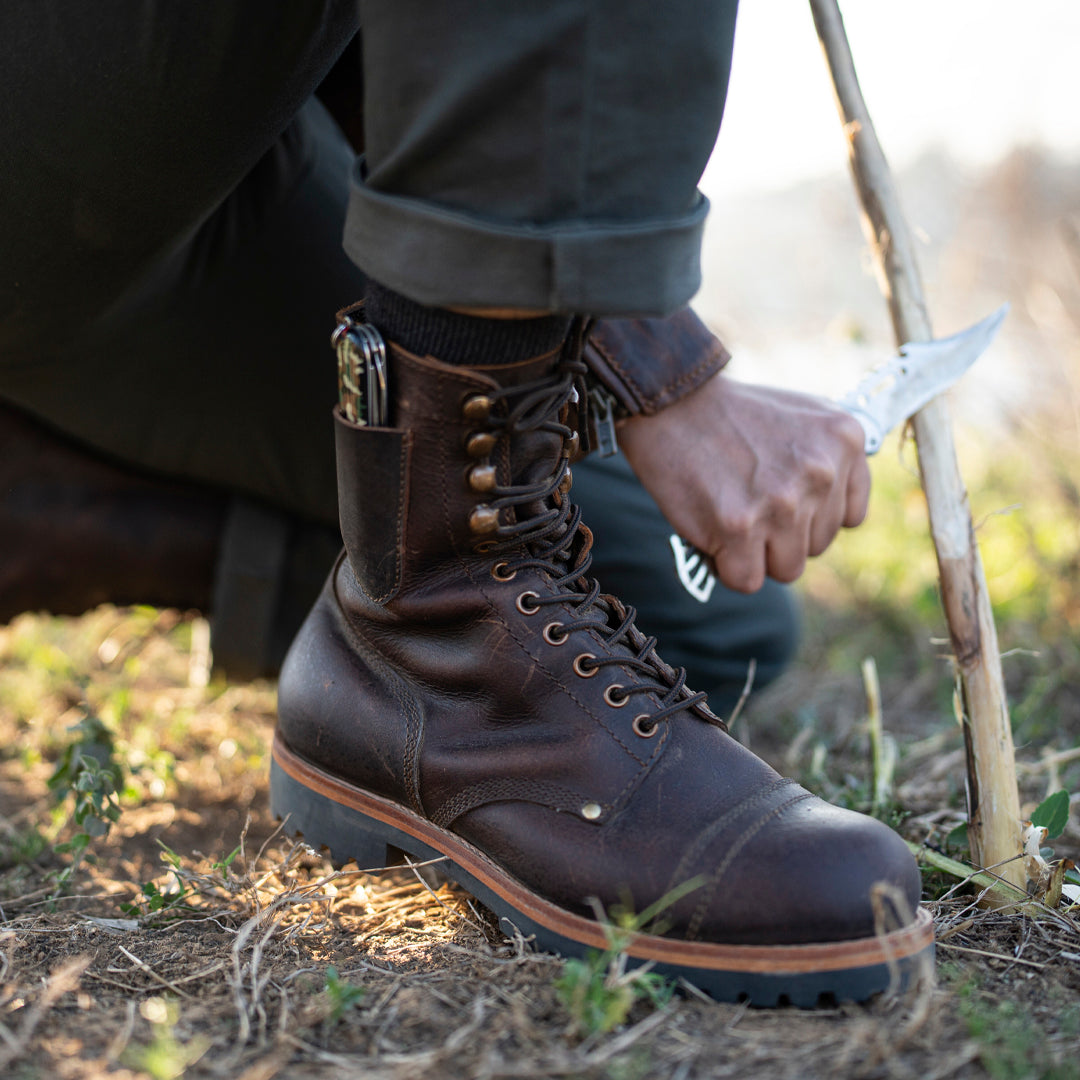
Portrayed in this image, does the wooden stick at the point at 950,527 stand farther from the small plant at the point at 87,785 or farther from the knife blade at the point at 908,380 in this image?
the small plant at the point at 87,785

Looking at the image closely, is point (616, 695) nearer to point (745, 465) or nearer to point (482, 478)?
point (482, 478)

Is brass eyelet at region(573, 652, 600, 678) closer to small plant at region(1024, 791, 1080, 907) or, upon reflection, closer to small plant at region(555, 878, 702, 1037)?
small plant at region(555, 878, 702, 1037)

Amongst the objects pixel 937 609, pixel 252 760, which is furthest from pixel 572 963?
pixel 937 609

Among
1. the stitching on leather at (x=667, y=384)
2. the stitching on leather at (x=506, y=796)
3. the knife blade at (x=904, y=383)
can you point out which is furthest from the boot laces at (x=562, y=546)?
the knife blade at (x=904, y=383)

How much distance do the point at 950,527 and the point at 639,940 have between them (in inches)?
28.5

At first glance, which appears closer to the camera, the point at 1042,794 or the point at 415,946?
the point at 415,946

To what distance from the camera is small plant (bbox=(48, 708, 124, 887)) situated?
1.41 metres

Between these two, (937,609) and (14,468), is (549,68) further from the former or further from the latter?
(937,609)

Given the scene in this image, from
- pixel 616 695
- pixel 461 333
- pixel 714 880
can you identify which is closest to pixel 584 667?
pixel 616 695

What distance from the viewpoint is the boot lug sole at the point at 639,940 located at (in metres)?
0.98

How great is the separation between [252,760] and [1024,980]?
4.48ft

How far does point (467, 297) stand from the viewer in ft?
3.20

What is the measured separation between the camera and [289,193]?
1722mm

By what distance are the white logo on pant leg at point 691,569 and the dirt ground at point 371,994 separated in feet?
1.53
